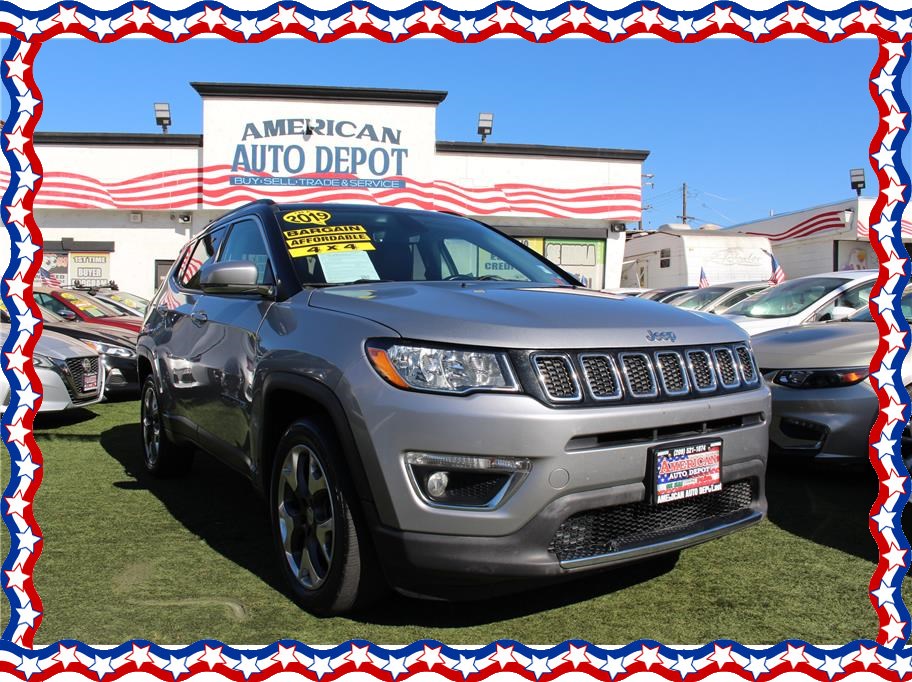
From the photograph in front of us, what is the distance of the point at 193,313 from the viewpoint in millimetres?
4344

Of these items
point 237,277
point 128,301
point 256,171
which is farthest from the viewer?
point 256,171

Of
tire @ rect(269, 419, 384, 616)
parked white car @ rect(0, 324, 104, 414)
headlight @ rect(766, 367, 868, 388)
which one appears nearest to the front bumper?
headlight @ rect(766, 367, 868, 388)

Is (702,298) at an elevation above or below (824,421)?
above

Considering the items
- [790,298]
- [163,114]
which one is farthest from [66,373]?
[163,114]

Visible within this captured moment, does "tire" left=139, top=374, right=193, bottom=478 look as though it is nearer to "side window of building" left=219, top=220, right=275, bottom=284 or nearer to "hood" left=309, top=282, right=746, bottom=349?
"side window of building" left=219, top=220, right=275, bottom=284

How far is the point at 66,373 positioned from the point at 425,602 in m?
5.63

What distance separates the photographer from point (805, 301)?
9188mm

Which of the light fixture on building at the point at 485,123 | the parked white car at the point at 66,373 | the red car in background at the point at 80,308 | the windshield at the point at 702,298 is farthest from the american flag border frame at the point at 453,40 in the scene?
the light fixture on building at the point at 485,123

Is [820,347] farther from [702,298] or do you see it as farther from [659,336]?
[702,298]

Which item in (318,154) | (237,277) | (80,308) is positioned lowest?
(80,308)

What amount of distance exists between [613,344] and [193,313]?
269 cm

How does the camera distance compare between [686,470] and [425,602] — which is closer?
[686,470]

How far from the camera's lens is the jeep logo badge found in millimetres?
2738

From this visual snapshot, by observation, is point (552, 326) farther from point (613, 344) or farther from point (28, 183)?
point (28, 183)
